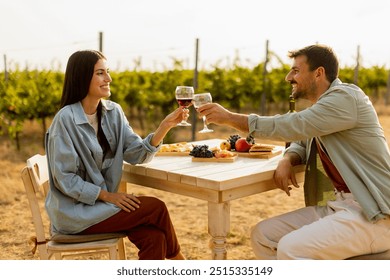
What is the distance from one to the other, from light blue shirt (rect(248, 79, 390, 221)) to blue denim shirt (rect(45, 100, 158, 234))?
91 centimetres

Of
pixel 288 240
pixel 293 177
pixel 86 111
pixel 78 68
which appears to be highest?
pixel 78 68

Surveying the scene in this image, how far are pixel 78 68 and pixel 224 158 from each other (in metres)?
0.95

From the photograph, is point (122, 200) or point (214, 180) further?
point (122, 200)

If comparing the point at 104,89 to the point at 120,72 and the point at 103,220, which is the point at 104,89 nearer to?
the point at 103,220

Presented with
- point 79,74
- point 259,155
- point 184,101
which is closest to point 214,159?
point 259,155

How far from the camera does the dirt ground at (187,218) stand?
437 cm

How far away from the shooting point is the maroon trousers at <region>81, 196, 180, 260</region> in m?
2.77

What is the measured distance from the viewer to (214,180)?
2.64 m

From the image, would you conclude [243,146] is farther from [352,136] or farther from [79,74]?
[79,74]

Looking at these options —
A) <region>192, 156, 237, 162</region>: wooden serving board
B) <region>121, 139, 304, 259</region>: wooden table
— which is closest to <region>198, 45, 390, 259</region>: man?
<region>121, 139, 304, 259</region>: wooden table

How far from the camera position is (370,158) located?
8.57 ft

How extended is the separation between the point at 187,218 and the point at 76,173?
8.62 feet

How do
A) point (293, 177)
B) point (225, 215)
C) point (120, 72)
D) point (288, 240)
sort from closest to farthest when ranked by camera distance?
point (288, 240), point (225, 215), point (293, 177), point (120, 72)

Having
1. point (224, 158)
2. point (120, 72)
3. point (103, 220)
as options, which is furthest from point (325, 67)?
point (120, 72)
